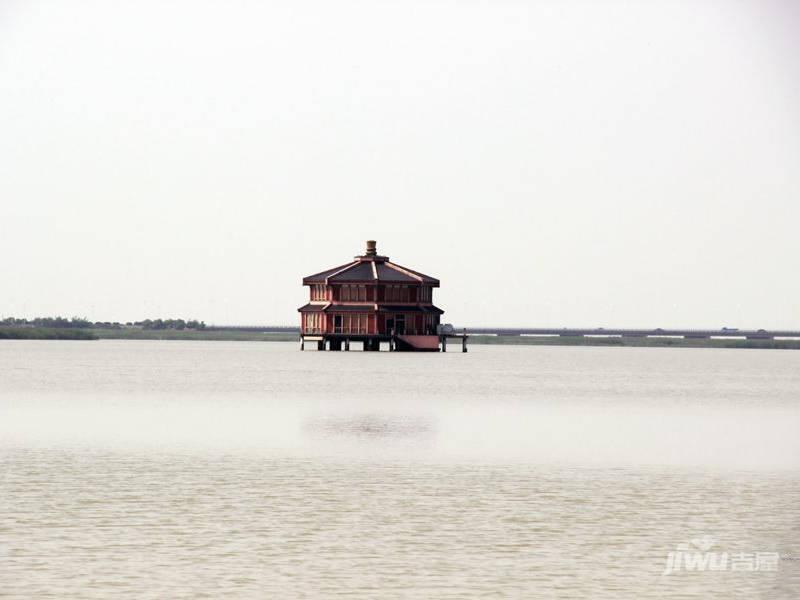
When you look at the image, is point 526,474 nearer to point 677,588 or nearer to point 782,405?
point 677,588

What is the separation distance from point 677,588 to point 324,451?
780 inches

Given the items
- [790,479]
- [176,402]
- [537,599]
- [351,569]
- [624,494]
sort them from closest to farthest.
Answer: [537,599]
[351,569]
[624,494]
[790,479]
[176,402]

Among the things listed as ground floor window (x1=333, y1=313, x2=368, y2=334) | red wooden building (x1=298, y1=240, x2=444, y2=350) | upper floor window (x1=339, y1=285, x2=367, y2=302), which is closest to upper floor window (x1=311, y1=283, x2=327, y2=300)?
red wooden building (x1=298, y1=240, x2=444, y2=350)

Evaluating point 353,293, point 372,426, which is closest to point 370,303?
point 353,293

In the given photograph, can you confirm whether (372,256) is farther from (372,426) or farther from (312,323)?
(372,426)

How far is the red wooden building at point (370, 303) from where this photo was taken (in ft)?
477

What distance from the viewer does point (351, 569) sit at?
20.9 m

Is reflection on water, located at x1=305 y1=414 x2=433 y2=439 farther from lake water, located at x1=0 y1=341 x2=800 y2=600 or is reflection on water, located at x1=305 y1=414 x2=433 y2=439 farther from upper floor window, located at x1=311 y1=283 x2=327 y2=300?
upper floor window, located at x1=311 y1=283 x2=327 y2=300

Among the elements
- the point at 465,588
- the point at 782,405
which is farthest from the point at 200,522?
the point at 782,405

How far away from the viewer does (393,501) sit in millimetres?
28109

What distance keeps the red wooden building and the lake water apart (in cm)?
8503

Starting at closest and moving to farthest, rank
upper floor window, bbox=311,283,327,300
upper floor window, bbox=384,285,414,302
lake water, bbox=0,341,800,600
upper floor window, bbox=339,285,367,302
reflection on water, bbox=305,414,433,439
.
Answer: lake water, bbox=0,341,800,600 → reflection on water, bbox=305,414,433,439 → upper floor window, bbox=384,285,414,302 → upper floor window, bbox=339,285,367,302 → upper floor window, bbox=311,283,327,300

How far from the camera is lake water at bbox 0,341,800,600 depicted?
20.3m

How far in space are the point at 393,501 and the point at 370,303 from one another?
384 feet
